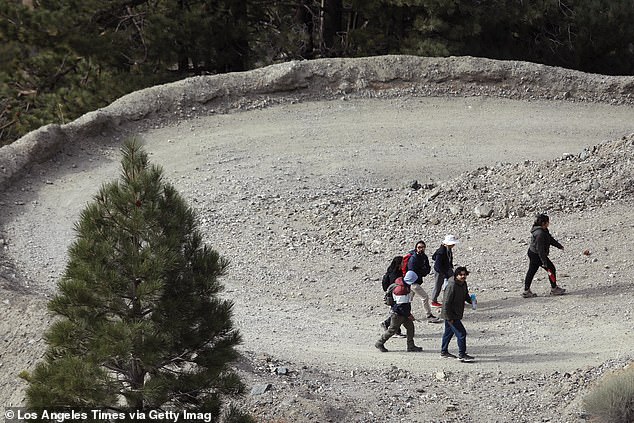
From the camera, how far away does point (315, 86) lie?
25438 mm

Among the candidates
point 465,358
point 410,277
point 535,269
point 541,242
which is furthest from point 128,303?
point 535,269

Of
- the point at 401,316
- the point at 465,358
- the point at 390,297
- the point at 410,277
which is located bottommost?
the point at 465,358

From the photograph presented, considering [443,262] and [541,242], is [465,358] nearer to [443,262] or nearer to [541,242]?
[443,262]

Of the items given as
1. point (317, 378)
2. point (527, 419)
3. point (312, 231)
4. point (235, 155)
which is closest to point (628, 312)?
point (527, 419)

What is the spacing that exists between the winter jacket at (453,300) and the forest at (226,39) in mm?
17053

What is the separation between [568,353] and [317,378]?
3484mm

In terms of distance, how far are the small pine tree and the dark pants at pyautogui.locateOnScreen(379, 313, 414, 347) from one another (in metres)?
4.62

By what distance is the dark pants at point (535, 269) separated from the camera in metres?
15.2

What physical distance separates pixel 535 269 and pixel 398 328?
3.09 m

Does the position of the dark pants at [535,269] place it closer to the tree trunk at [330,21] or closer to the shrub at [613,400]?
the shrub at [613,400]

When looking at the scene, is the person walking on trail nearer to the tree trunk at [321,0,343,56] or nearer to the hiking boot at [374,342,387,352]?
the hiking boot at [374,342,387,352]

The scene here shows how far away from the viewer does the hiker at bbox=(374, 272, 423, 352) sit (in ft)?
43.4

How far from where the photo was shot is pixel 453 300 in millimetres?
12766

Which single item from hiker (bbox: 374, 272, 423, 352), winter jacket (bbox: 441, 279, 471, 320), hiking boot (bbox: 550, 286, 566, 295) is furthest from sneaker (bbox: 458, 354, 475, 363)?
hiking boot (bbox: 550, 286, 566, 295)
